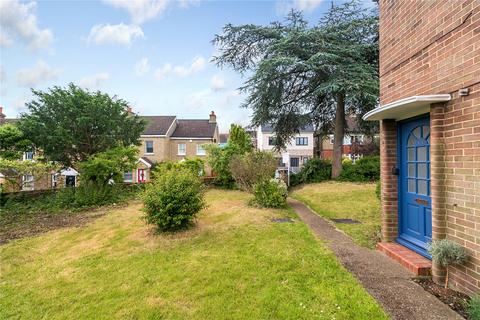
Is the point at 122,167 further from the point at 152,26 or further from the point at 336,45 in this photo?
the point at 336,45

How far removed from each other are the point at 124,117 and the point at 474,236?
15.9 m

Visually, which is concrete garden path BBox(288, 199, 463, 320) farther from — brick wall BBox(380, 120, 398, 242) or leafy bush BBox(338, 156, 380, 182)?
leafy bush BBox(338, 156, 380, 182)

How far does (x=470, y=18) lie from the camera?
337 cm

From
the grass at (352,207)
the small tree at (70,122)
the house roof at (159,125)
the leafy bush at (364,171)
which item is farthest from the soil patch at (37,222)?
the house roof at (159,125)

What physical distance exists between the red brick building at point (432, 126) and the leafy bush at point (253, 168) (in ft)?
18.5

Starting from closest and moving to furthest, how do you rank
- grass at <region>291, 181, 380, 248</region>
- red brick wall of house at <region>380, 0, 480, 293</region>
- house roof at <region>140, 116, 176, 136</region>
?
red brick wall of house at <region>380, 0, 480, 293</region> < grass at <region>291, 181, 380, 248</region> < house roof at <region>140, 116, 176, 136</region>

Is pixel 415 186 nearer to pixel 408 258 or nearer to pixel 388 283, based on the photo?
pixel 408 258

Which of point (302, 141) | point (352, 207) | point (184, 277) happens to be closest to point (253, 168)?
point (352, 207)

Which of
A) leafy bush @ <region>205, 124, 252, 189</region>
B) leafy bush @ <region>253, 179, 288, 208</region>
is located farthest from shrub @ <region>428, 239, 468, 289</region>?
leafy bush @ <region>205, 124, 252, 189</region>

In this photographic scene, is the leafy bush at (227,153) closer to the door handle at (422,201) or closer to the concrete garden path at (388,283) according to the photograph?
the concrete garden path at (388,283)

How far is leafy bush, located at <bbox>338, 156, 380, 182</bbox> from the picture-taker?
16906mm

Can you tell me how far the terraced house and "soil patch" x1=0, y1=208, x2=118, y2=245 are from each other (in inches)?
646

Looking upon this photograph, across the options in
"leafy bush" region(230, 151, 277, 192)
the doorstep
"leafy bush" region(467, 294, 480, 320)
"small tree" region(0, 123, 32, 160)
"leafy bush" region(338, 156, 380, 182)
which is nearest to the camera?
"leafy bush" region(467, 294, 480, 320)

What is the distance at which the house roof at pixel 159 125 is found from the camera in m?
30.1
